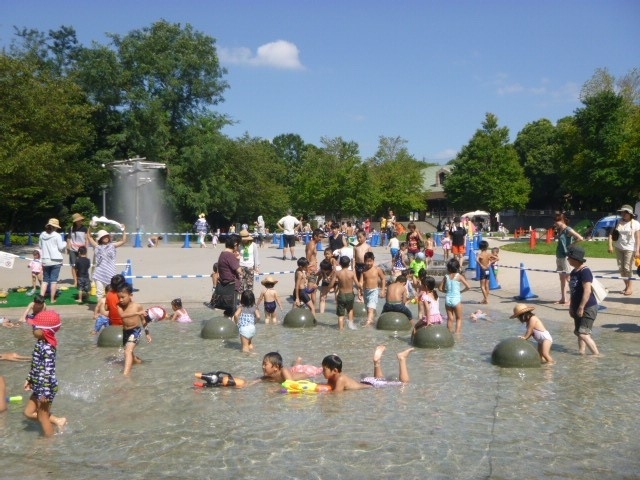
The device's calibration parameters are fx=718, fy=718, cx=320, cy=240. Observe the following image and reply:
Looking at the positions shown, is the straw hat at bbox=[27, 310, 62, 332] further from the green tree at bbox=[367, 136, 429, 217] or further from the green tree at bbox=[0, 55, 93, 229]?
the green tree at bbox=[367, 136, 429, 217]

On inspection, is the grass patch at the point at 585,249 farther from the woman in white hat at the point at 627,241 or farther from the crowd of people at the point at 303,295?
the crowd of people at the point at 303,295

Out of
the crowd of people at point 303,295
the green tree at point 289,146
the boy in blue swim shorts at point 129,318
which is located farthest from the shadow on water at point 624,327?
the green tree at point 289,146

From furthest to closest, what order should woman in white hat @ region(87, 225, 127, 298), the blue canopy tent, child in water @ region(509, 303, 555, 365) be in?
the blue canopy tent < woman in white hat @ region(87, 225, 127, 298) < child in water @ region(509, 303, 555, 365)

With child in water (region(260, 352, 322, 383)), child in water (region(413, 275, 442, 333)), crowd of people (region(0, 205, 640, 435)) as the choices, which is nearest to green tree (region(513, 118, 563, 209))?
crowd of people (region(0, 205, 640, 435))

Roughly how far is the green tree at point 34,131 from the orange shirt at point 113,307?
15067 millimetres

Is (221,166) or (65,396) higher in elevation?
(221,166)

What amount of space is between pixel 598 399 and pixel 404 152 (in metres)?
71.2

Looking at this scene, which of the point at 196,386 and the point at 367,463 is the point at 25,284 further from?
the point at 367,463

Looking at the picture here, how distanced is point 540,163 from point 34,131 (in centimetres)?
5200

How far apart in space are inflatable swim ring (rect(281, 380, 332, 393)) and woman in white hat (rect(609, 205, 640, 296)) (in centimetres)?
979

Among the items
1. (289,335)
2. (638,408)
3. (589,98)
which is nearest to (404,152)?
(589,98)

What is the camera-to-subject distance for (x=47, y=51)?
158 ft

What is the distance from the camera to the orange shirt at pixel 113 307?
12570 mm

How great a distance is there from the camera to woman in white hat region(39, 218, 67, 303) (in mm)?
16312
